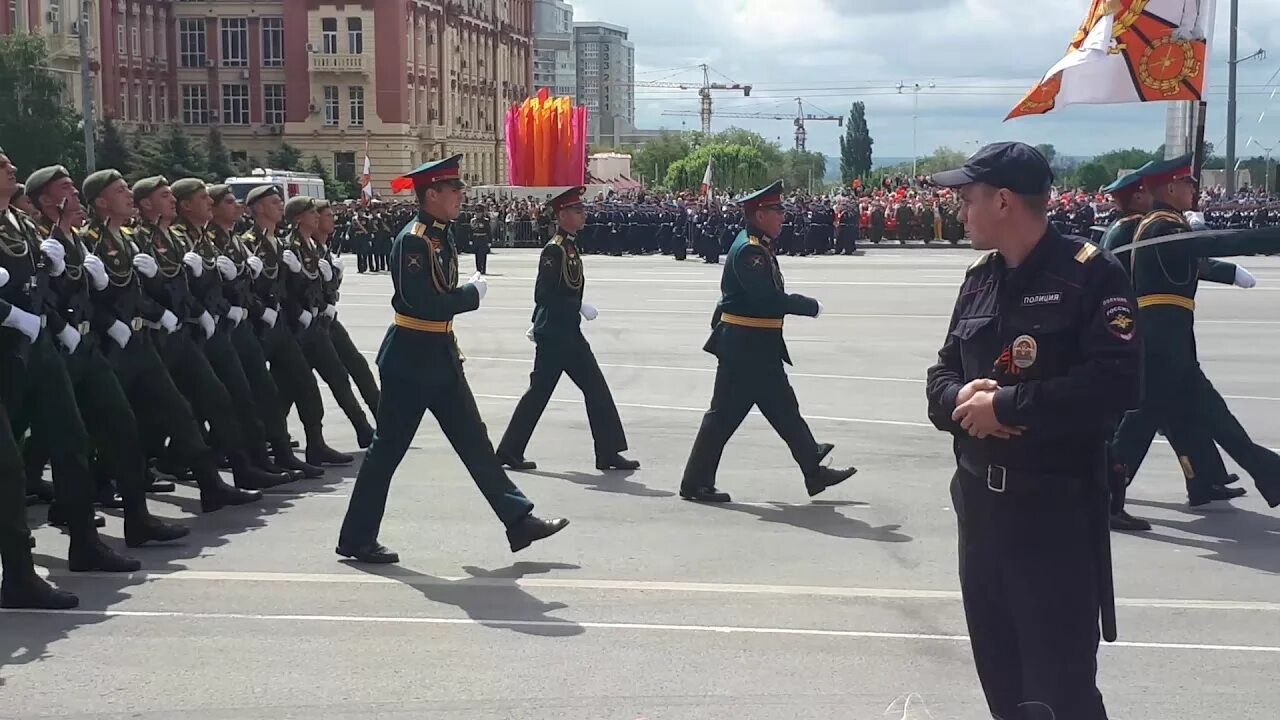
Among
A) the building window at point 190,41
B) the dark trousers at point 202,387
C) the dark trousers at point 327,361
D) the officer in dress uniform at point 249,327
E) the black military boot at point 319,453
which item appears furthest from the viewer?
the building window at point 190,41

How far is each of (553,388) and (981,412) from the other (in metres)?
6.82

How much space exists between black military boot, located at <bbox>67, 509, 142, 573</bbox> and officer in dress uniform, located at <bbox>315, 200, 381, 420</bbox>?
3476 mm

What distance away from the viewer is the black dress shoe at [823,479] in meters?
9.26

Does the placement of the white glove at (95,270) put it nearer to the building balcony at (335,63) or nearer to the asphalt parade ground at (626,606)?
the asphalt parade ground at (626,606)

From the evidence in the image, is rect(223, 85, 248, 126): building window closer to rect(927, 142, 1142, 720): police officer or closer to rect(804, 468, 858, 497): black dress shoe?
rect(804, 468, 858, 497): black dress shoe

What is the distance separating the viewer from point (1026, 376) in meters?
4.11

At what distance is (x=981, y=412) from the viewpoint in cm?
408

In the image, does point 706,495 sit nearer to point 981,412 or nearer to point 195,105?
point 981,412

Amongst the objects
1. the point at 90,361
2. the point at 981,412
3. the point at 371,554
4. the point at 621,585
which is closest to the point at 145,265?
the point at 90,361

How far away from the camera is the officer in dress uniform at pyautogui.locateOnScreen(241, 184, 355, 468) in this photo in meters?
10.6

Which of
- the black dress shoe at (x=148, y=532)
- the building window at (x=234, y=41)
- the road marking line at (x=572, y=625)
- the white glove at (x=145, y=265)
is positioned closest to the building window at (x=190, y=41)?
the building window at (x=234, y=41)

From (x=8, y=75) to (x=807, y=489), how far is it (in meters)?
51.6

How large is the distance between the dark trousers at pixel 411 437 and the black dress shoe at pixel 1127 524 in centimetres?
331

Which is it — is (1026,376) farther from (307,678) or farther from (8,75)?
(8,75)
